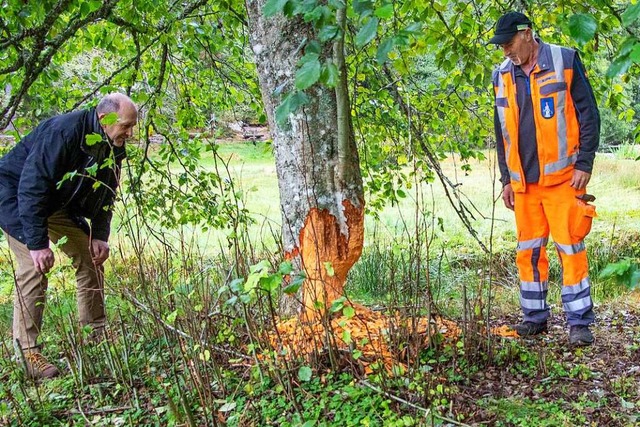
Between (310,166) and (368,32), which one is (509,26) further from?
(368,32)

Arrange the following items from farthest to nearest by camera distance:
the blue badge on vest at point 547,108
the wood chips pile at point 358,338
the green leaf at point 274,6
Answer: the blue badge on vest at point 547,108, the wood chips pile at point 358,338, the green leaf at point 274,6

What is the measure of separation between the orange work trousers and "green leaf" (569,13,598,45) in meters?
1.90

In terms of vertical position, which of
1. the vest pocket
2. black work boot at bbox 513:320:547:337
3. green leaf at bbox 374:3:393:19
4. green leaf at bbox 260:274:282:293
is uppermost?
green leaf at bbox 374:3:393:19

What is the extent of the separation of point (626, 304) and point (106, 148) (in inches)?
155

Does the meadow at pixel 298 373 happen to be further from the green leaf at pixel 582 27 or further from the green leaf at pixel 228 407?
the green leaf at pixel 582 27

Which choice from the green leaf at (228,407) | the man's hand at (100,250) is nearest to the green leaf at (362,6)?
the green leaf at (228,407)

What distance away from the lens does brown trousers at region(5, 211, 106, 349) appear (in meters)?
3.39

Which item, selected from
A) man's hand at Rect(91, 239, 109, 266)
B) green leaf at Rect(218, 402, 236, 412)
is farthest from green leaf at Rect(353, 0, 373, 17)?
man's hand at Rect(91, 239, 109, 266)

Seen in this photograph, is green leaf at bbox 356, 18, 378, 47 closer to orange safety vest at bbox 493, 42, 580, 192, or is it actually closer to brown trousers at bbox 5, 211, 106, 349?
orange safety vest at bbox 493, 42, 580, 192

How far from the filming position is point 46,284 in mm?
3477

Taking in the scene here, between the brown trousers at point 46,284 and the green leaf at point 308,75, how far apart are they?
84.9 inches

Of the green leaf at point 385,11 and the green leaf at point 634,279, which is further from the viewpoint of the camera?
the green leaf at point 385,11

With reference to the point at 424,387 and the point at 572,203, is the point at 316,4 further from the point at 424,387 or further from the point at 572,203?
the point at 572,203

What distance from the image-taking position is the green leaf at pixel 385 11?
4.64 ft
